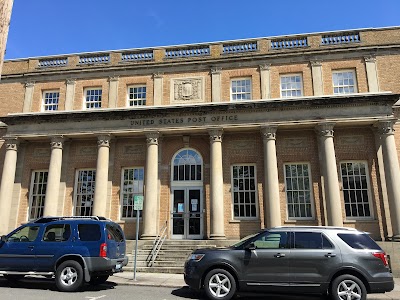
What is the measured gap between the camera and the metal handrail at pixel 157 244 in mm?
Answer: 13966

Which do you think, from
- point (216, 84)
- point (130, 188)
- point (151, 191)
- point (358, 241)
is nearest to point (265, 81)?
point (216, 84)

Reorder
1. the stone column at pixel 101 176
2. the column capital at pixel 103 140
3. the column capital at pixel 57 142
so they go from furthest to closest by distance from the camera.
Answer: the column capital at pixel 57 142 < the column capital at pixel 103 140 < the stone column at pixel 101 176

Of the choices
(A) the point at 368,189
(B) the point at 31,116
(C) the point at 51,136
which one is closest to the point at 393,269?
(A) the point at 368,189

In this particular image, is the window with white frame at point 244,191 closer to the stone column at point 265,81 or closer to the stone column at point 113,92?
the stone column at point 265,81

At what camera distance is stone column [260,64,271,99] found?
17.8 metres

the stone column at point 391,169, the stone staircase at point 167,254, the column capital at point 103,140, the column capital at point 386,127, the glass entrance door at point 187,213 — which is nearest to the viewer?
the stone staircase at point 167,254

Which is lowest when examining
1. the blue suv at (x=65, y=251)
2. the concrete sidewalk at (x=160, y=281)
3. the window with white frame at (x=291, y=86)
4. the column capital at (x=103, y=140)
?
the concrete sidewalk at (x=160, y=281)

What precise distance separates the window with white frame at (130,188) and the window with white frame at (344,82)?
37.5 feet

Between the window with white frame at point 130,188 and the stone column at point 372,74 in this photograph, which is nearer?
the stone column at point 372,74

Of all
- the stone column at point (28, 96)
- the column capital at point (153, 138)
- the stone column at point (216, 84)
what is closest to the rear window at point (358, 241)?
the column capital at point (153, 138)

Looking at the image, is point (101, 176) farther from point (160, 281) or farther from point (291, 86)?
point (291, 86)

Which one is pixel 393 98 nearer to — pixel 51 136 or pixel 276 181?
pixel 276 181

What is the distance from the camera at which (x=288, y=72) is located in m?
18.0

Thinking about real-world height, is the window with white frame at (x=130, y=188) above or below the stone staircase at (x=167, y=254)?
above
